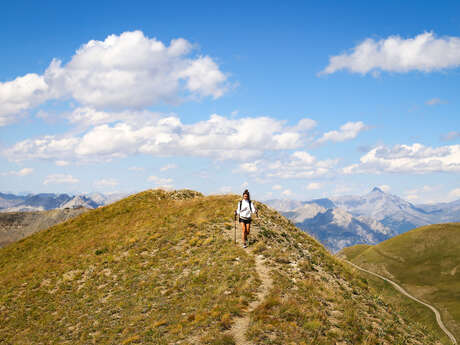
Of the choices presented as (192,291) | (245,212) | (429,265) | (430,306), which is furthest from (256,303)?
(429,265)

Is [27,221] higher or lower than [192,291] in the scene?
lower

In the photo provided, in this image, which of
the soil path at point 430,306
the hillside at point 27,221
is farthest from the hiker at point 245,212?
the hillside at point 27,221

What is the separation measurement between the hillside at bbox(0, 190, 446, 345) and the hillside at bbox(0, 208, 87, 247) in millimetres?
146722

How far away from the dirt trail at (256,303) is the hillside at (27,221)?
171m

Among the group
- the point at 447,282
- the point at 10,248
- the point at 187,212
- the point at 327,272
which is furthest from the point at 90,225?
the point at 447,282

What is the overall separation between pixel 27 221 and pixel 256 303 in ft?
645

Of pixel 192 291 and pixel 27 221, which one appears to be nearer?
pixel 192 291

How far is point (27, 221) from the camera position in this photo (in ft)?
566

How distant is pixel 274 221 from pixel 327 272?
10965mm

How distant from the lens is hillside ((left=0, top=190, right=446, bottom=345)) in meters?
14.6

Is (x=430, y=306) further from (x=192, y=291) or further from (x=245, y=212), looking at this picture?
(x=192, y=291)

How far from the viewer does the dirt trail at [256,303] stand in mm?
13305

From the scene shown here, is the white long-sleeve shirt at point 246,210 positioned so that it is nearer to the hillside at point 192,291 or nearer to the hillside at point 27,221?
the hillside at point 192,291

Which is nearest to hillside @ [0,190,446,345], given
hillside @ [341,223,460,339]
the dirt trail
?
the dirt trail
